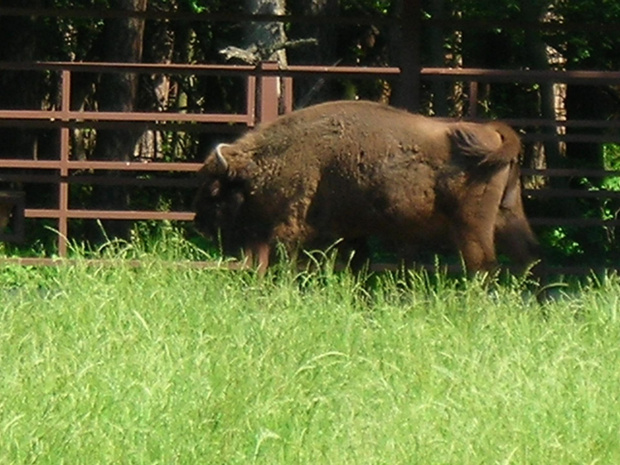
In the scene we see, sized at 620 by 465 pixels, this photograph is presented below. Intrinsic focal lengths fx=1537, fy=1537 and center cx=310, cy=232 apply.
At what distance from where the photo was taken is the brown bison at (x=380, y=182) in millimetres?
11766

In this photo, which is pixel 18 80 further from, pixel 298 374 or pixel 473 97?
pixel 298 374

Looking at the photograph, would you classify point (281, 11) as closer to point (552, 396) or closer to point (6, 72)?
point (6, 72)

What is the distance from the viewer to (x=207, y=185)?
12844mm

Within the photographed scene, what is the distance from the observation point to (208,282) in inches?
386

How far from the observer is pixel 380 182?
39.1 feet

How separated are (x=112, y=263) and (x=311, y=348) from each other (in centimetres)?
266

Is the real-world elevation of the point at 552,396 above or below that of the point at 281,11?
below

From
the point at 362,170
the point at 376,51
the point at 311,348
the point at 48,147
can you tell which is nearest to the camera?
the point at 311,348

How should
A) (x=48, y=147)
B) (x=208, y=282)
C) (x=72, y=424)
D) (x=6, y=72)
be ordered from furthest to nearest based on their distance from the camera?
(x=48, y=147) → (x=6, y=72) → (x=208, y=282) → (x=72, y=424)

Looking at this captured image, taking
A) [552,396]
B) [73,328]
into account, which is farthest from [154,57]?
[552,396]

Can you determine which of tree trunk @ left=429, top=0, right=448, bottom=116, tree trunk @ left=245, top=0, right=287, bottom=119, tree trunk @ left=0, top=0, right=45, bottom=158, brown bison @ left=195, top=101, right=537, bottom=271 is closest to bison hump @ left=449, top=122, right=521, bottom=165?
brown bison @ left=195, top=101, right=537, bottom=271

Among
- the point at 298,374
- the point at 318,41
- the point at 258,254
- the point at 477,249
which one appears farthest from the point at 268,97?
the point at 298,374

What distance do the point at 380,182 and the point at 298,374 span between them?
15.7 feet

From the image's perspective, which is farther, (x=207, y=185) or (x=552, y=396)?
(x=207, y=185)
